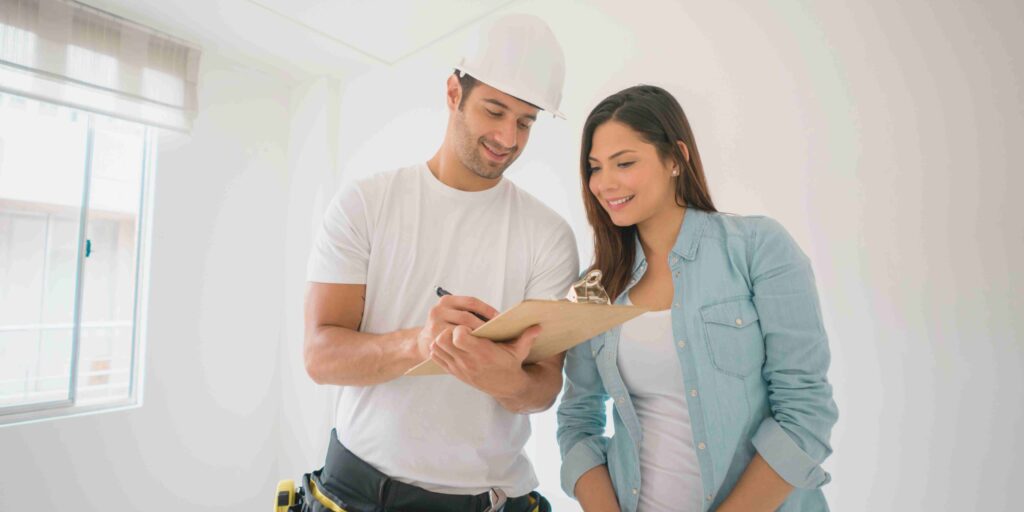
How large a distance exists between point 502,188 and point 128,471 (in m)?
2.74

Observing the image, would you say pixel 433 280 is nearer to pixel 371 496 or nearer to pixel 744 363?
pixel 371 496

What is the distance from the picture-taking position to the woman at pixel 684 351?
98cm

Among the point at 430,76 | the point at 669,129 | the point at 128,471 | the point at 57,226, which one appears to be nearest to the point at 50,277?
the point at 57,226

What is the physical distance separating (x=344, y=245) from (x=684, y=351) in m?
0.72

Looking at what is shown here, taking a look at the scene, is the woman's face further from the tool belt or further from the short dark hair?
the tool belt

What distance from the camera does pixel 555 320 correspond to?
2.37ft

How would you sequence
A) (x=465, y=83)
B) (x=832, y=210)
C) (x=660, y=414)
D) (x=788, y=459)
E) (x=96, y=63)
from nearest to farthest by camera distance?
(x=788, y=459) < (x=660, y=414) < (x=465, y=83) < (x=832, y=210) < (x=96, y=63)

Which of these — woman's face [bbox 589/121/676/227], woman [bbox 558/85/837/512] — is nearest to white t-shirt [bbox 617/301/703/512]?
woman [bbox 558/85/837/512]

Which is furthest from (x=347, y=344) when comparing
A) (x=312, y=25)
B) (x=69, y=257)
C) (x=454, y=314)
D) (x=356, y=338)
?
(x=69, y=257)

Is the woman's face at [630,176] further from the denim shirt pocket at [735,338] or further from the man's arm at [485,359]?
the man's arm at [485,359]

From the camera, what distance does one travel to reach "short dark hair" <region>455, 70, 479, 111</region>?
117cm

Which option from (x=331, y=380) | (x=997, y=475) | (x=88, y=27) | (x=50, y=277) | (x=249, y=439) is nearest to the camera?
(x=331, y=380)

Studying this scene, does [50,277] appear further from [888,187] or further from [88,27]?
[888,187]

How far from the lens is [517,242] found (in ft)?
3.86
